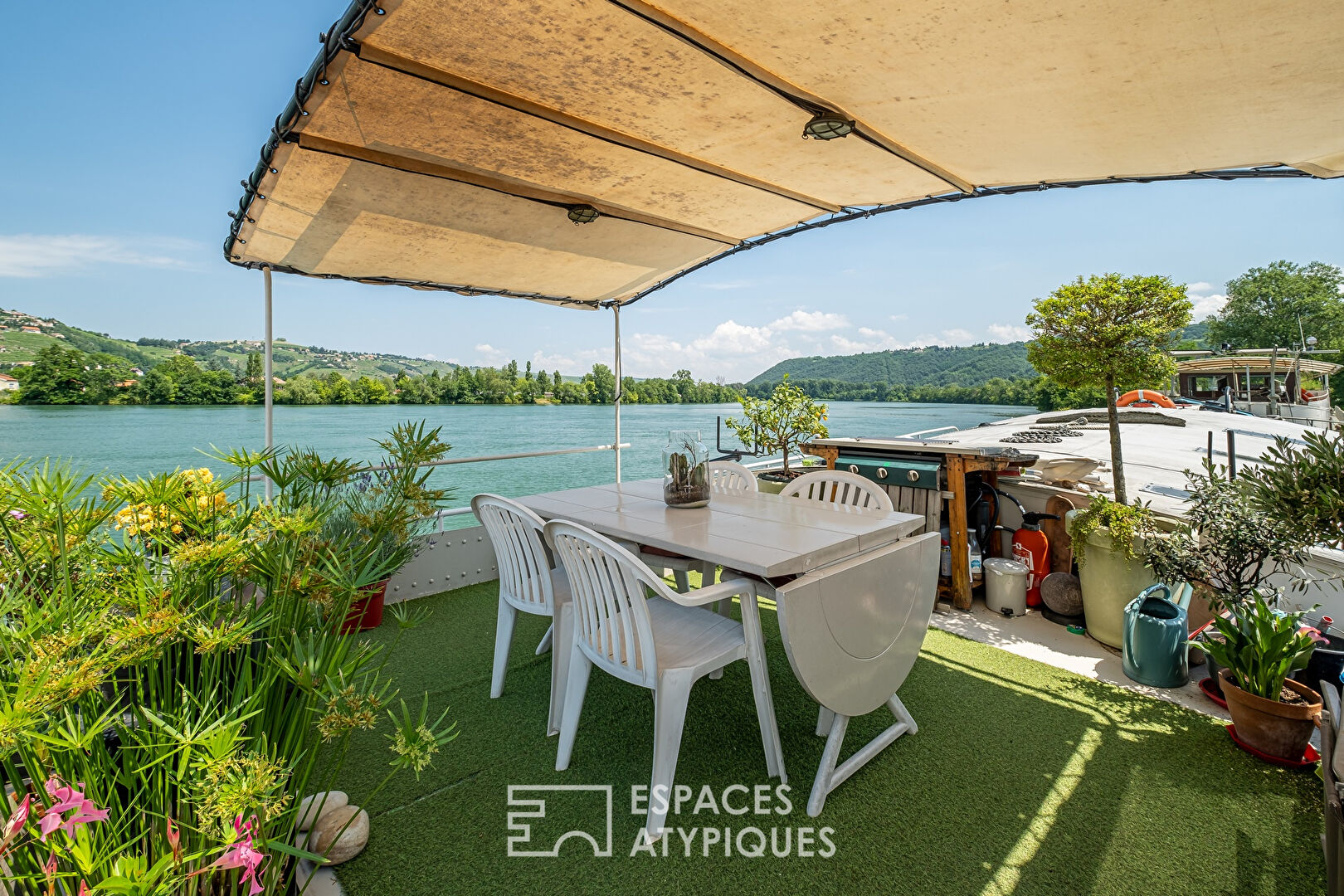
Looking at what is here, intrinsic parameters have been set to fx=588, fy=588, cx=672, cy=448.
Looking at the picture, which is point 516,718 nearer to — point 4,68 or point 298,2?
point 298,2

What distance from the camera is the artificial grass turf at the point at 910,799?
1504mm

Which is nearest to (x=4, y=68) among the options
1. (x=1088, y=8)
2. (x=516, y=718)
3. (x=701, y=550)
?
(x=516, y=718)

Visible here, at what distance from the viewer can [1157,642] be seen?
244 cm

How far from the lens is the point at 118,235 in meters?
10.3

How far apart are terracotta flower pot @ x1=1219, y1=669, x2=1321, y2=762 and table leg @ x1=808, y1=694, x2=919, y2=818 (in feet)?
3.76

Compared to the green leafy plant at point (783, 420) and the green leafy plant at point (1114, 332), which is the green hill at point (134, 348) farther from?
the green leafy plant at point (1114, 332)

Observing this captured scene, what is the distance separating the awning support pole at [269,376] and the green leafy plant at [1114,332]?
422 centimetres

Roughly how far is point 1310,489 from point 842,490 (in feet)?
6.00

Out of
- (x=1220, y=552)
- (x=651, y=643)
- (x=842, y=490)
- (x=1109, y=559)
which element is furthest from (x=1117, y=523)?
(x=651, y=643)

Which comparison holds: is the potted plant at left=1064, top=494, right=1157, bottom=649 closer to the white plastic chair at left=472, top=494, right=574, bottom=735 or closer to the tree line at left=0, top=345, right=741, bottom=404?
the tree line at left=0, top=345, right=741, bottom=404

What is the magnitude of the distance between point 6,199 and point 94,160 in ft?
3.38

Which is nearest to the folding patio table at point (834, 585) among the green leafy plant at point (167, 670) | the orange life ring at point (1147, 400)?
the green leafy plant at point (167, 670)

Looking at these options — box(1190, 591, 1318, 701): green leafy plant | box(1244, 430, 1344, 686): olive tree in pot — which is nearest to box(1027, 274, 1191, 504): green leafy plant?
box(1190, 591, 1318, 701): green leafy plant

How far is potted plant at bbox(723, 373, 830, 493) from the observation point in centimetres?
438
